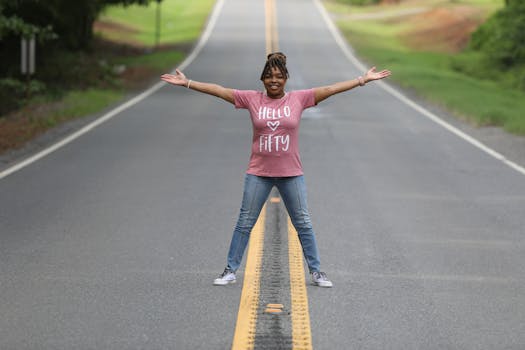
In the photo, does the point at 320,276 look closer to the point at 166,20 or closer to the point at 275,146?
the point at 275,146

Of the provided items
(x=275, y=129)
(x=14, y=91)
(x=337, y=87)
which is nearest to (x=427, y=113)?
(x=14, y=91)

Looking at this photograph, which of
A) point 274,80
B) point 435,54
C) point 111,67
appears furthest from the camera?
point 435,54

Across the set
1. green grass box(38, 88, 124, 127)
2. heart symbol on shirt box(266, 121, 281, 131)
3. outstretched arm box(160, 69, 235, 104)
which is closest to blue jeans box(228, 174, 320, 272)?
heart symbol on shirt box(266, 121, 281, 131)

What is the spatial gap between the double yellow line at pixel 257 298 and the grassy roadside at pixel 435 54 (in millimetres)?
11283

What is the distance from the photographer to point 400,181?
12469 millimetres

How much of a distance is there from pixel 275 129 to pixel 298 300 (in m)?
1.28

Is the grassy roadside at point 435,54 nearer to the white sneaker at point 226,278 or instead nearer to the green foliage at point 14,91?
the green foliage at point 14,91

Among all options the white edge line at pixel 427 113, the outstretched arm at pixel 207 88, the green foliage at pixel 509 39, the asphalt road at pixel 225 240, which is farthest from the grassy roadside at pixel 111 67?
the green foliage at pixel 509 39

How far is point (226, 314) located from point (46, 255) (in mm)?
2384

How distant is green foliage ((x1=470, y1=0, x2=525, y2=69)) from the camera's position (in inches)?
1475

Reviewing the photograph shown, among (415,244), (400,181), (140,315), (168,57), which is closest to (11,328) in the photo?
(140,315)

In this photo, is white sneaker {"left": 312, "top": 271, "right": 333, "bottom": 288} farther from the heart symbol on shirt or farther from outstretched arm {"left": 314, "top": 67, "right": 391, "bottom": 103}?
outstretched arm {"left": 314, "top": 67, "right": 391, "bottom": 103}

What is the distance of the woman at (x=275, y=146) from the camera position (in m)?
6.96

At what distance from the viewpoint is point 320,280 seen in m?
7.10
